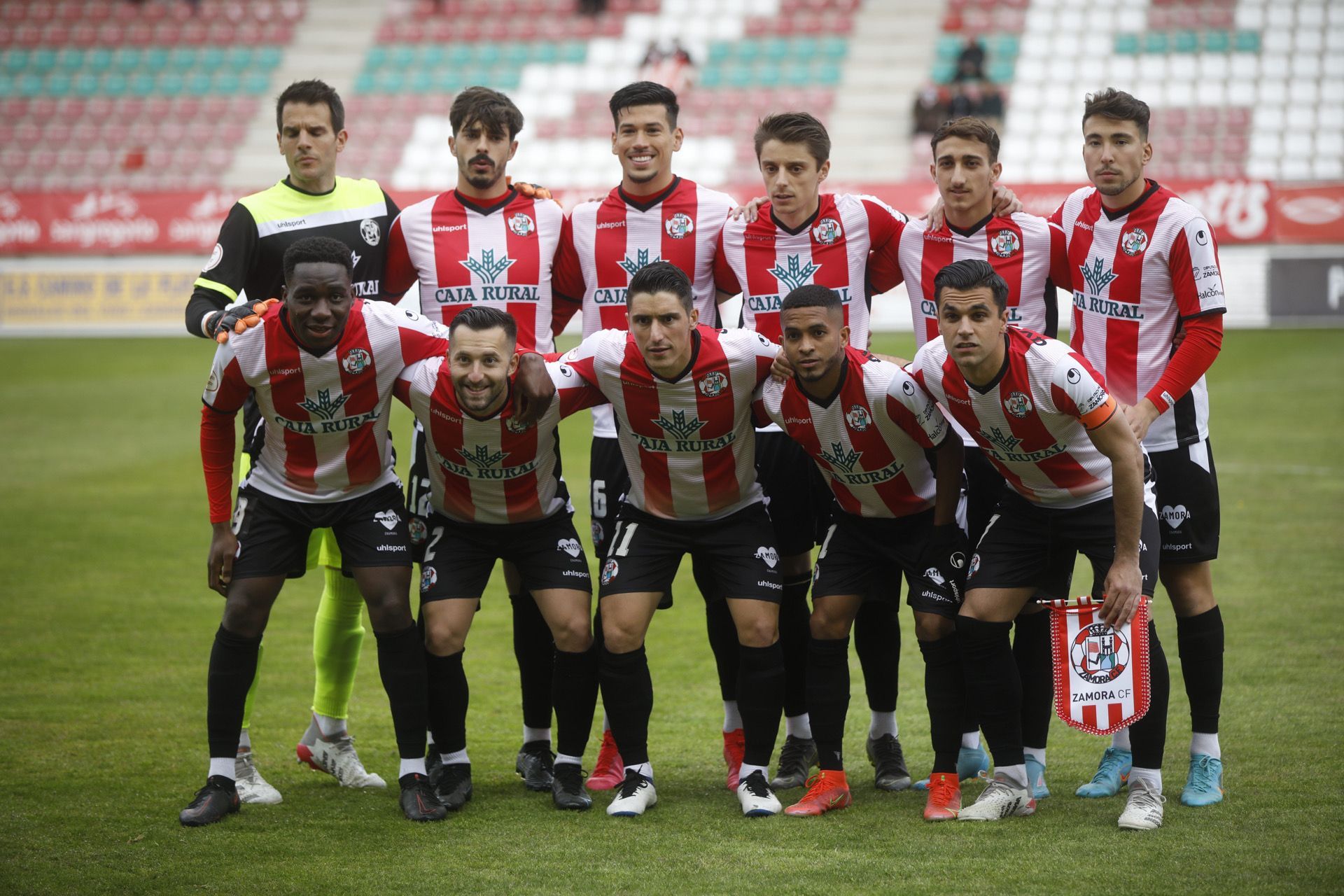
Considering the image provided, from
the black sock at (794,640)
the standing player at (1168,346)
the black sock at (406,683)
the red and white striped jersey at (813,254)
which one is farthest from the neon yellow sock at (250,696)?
the standing player at (1168,346)

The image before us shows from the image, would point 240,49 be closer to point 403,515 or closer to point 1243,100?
point 1243,100

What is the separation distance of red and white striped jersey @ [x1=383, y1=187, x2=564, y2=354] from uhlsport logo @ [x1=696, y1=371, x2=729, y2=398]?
81 cm

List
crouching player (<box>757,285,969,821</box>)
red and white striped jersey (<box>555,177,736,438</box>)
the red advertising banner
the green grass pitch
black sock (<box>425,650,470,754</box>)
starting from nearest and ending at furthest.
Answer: the green grass pitch → crouching player (<box>757,285,969,821</box>) → black sock (<box>425,650,470,754</box>) → red and white striped jersey (<box>555,177,736,438</box>) → the red advertising banner

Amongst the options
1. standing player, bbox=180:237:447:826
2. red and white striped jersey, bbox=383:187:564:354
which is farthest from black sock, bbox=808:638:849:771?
red and white striped jersey, bbox=383:187:564:354

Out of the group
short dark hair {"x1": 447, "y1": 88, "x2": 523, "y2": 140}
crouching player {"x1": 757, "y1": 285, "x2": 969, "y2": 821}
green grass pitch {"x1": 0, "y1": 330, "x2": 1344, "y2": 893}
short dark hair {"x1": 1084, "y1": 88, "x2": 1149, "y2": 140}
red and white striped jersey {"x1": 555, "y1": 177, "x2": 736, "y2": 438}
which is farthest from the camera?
Answer: red and white striped jersey {"x1": 555, "y1": 177, "x2": 736, "y2": 438}

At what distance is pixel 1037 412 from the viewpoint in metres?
4.28

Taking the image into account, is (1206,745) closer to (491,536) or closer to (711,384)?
(711,384)

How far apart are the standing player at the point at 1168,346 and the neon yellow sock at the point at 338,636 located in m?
2.64

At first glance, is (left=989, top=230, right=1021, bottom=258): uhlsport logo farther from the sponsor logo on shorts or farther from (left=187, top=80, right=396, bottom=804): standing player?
(left=187, top=80, right=396, bottom=804): standing player

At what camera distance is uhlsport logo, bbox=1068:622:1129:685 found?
167 inches

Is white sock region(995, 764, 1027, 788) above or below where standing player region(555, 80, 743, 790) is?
below

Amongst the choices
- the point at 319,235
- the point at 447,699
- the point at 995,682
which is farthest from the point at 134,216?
the point at 995,682

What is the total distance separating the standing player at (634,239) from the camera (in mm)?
5145

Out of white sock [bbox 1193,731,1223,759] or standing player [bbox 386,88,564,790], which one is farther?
standing player [bbox 386,88,564,790]
